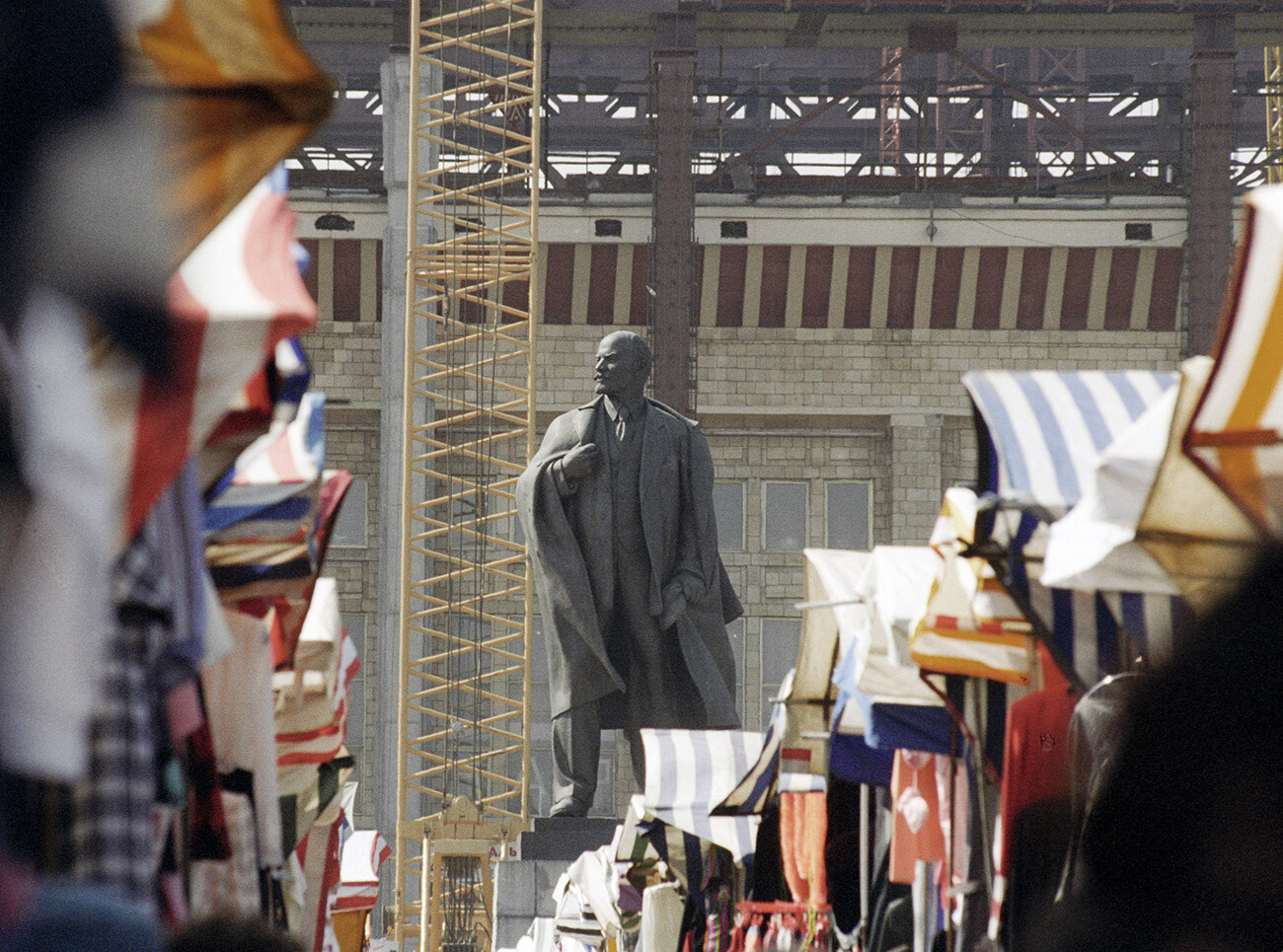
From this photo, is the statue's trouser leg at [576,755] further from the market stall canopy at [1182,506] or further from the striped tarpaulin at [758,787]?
the market stall canopy at [1182,506]

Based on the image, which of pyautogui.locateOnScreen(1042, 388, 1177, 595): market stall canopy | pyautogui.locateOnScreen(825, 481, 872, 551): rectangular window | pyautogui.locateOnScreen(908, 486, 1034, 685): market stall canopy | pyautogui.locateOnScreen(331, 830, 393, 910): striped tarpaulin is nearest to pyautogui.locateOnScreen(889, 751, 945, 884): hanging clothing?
pyautogui.locateOnScreen(908, 486, 1034, 685): market stall canopy

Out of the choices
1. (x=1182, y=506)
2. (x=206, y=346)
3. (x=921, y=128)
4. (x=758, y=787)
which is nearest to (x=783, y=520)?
(x=921, y=128)

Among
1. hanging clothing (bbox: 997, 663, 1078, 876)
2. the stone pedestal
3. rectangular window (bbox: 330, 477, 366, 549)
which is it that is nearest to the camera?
hanging clothing (bbox: 997, 663, 1078, 876)

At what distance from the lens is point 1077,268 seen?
31.5m

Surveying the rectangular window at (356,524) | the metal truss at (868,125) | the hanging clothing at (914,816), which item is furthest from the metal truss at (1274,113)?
the hanging clothing at (914,816)

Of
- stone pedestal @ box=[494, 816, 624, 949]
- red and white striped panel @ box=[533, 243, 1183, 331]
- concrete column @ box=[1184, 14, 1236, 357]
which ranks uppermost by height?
concrete column @ box=[1184, 14, 1236, 357]

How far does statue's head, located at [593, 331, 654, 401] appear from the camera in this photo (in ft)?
44.7

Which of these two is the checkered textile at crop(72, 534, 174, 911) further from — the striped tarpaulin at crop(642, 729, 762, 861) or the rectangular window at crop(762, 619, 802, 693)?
the rectangular window at crop(762, 619, 802, 693)

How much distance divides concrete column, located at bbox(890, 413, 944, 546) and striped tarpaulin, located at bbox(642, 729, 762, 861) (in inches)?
814

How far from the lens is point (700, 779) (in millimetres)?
9820

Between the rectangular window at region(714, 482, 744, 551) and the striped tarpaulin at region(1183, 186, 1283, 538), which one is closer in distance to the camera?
the striped tarpaulin at region(1183, 186, 1283, 538)

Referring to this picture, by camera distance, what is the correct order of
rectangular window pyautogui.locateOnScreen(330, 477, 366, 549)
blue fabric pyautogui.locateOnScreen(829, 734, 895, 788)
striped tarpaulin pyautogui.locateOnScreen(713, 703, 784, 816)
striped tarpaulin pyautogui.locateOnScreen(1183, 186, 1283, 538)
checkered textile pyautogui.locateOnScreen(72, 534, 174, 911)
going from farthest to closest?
rectangular window pyautogui.locateOnScreen(330, 477, 366, 549) → striped tarpaulin pyautogui.locateOnScreen(713, 703, 784, 816) → blue fabric pyautogui.locateOnScreen(829, 734, 895, 788) → striped tarpaulin pyautogui.locateOnScreen(1183, 186, 1283, 538) → checkered textile pyautogui.locateOnScreen(72, 534, 174, 911)

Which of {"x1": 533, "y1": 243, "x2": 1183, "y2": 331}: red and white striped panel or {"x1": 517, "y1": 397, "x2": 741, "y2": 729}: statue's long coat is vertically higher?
{"x1": 533, "y1": 243, "x2": 1183, "y2": 331}: red and white striped panel

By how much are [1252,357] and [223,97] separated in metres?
1.71
